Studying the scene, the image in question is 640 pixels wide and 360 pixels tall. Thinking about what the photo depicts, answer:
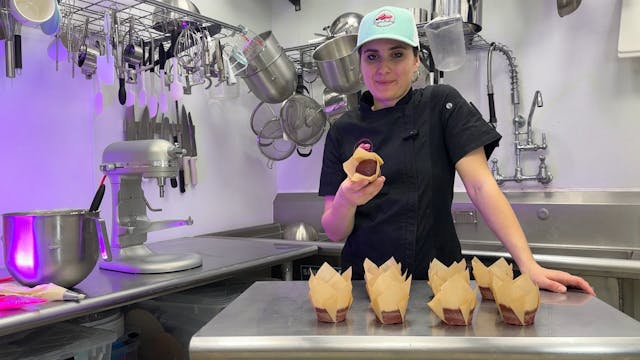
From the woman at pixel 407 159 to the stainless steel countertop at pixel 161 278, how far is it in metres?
0.44

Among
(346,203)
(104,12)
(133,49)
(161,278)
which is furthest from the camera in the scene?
(133,49)

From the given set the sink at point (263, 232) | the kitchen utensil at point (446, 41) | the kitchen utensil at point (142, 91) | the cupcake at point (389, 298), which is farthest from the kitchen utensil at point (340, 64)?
the cupcake at point (389, 298)

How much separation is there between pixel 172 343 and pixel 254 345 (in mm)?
1036

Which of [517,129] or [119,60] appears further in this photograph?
[517,129]

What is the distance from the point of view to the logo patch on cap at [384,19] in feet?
3.83

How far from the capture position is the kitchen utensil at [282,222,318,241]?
264 centimetres

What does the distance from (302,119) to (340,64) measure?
0.52m

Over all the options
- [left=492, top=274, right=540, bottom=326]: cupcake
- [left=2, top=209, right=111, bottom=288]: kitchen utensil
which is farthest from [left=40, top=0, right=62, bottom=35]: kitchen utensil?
[left=492, top=274, right=540, bottom=326]: cupcake

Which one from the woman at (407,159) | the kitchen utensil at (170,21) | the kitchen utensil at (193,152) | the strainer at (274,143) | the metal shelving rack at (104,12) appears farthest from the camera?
the strainer at (274,143)

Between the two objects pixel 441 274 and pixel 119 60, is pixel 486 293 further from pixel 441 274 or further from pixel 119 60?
pixel 119 60

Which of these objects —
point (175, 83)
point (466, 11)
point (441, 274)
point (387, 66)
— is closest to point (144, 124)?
point (175, 83)

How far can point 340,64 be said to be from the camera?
218 centimetres

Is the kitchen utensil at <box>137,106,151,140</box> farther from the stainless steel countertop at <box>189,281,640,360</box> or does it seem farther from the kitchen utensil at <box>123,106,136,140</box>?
the stainless steel countertop at <box>189,281,640,360</box>

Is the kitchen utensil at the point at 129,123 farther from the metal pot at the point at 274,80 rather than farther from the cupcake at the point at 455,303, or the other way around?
the cupcake at the point at 455,303
